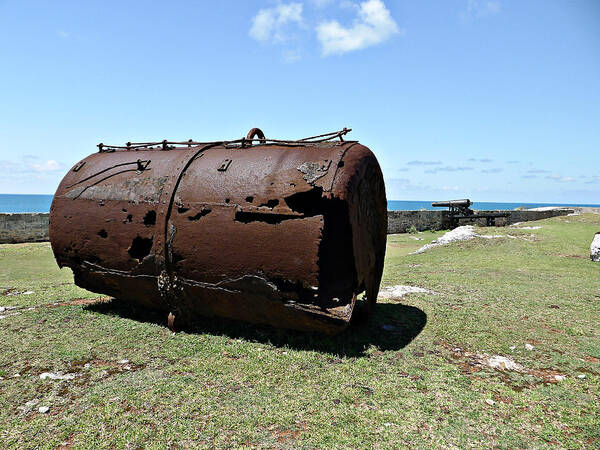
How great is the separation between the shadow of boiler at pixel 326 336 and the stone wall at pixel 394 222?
12133 millimetres

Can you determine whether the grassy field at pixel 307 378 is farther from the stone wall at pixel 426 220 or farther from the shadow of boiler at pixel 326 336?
the stone wall at pixel 426 220

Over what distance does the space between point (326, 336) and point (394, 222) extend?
17.1 metres

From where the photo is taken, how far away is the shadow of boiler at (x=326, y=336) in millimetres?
4398

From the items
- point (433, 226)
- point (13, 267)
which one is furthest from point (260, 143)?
point (433, 226)

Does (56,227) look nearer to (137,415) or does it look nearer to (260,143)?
(260,143)

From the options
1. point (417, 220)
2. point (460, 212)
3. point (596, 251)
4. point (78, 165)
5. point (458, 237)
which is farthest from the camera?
point (460, 212)

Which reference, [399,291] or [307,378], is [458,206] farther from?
[307,378]

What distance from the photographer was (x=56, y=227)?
17.6ft

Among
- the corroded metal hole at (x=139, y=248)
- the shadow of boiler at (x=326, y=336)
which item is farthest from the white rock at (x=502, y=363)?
the corroded metal hole at (x=139, y=248)

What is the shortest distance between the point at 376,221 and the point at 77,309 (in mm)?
4458

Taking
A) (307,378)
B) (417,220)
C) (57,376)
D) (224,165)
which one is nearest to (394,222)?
(417,220)

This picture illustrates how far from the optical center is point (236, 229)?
4207 mm

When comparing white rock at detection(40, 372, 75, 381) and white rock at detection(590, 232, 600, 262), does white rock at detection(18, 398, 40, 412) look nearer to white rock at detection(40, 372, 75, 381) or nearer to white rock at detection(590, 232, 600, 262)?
white rock at detection(40, 372, 75, 381)

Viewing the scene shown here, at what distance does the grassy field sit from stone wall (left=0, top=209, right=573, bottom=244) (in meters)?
Result: 10.6
